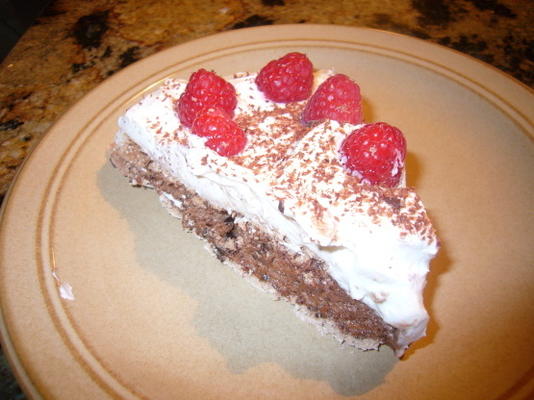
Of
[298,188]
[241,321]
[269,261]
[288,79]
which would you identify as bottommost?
[241,321]

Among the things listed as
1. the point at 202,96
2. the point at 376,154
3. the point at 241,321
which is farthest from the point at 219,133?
the point at 241,321

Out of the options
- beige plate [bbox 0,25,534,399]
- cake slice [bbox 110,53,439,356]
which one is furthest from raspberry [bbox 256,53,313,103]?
beige plate [bbox 0,25,534,399]

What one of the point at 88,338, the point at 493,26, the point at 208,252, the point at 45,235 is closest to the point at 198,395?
the point at 88,338

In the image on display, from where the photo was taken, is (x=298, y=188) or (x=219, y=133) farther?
(x=219, y=133)

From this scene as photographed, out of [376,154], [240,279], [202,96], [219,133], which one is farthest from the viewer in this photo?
[240,279]

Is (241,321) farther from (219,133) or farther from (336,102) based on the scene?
(336,102)

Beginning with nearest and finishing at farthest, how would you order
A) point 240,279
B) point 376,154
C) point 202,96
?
1. point 376,154
2. point 202,96
3. point 240,279

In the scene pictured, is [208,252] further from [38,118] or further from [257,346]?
[38,118]
